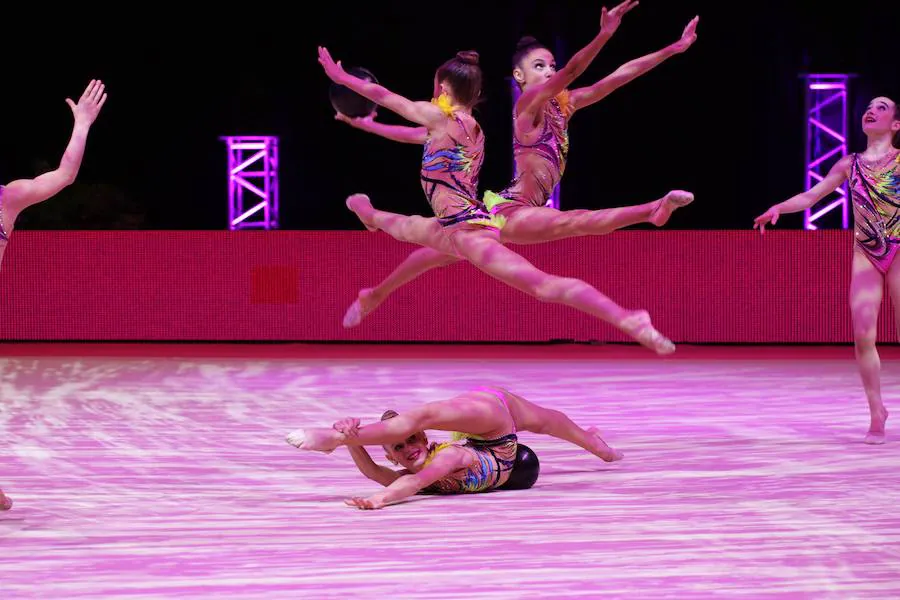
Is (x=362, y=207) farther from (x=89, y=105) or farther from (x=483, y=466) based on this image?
(x=89, y=105)

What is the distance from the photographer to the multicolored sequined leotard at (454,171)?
5887mm

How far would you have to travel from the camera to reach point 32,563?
4.21 m

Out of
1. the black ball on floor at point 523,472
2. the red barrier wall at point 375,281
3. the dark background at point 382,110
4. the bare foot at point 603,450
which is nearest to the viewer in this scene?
the black ball on floor at point 523,472

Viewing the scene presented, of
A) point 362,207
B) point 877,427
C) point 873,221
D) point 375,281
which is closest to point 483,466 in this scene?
point 362,207

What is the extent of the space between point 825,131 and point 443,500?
10.1 metres

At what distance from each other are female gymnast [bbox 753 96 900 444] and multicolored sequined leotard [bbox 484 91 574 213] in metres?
1.15

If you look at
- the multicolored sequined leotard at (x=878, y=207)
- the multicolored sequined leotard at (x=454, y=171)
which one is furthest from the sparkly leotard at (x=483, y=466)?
the multicolored sequined leotard at (x=878, y=207)

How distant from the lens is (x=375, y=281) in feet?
41.1

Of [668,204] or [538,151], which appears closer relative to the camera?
[668,204]

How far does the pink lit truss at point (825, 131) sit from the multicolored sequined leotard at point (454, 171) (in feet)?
27.4

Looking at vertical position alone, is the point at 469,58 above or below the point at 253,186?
above

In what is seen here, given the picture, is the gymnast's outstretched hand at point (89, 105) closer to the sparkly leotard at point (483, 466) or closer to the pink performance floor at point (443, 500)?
the pink performance floor at point (443, 500)

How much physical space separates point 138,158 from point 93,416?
29.7 feet

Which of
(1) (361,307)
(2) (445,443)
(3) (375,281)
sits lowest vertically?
(2) (445,443)
